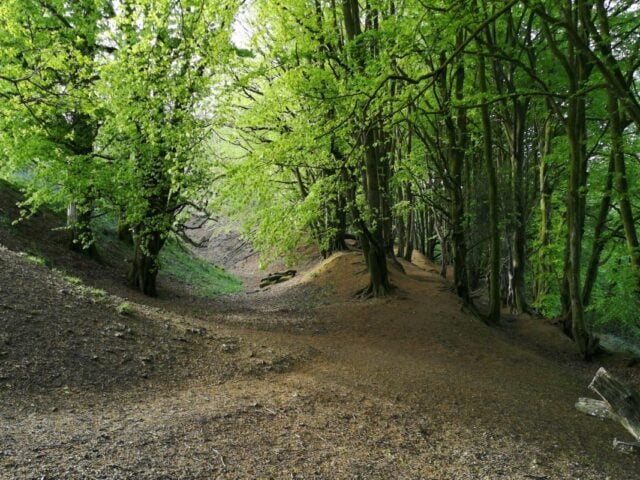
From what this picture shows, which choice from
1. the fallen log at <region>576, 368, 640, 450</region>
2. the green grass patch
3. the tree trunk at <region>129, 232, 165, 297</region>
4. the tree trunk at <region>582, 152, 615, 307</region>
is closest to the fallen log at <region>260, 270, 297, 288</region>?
the green grass patch

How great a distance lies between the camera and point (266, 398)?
5539 millimetres

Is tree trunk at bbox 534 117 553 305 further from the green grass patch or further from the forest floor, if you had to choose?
the green grass patch

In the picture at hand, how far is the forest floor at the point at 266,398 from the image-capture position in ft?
12.6

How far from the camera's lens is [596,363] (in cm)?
1041

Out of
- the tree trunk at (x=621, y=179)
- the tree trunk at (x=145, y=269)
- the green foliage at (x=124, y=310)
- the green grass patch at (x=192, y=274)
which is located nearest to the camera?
the green foliage at (x=124, y=310)

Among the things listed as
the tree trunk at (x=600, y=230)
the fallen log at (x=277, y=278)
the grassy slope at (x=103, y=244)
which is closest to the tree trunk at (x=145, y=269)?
the grassy slope at (x=103, y=244)

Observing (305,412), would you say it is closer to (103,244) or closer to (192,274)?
(103,244)

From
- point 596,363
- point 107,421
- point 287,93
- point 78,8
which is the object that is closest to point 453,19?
point 287,93

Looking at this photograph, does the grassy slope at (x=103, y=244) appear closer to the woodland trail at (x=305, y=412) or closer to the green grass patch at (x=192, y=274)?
the green grass patch at (x=192, y=274)

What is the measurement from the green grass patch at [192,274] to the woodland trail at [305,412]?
18.9 ft

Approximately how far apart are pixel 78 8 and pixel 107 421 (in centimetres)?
1111

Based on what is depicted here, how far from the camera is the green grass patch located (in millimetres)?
16094

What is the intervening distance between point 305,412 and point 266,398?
0.59 m

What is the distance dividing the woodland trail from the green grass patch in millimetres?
5754
